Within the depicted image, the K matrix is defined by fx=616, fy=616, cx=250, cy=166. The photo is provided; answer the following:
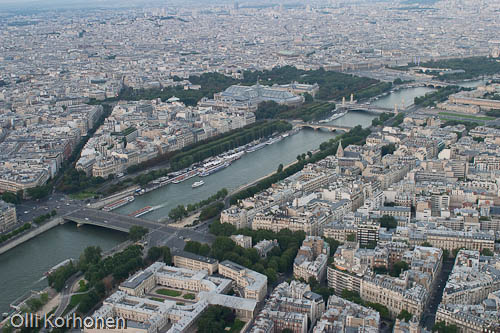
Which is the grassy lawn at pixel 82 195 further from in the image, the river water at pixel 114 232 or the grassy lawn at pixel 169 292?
the grassy lawn at pixel 169 292

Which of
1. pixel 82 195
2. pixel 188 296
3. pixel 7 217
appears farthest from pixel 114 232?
pixel 188 296

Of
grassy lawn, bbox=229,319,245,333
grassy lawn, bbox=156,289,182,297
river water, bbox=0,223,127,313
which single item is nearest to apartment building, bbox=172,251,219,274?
grassy lawn, bbox=156,289,182,297

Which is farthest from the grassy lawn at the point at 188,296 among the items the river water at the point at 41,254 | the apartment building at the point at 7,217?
the apartment building at the point at 7,217

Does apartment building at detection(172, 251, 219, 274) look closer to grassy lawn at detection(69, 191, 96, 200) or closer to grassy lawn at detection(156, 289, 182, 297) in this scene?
grassy lawn at detection(156, 289, 182, 297)

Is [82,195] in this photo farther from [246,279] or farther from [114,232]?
[246,279]

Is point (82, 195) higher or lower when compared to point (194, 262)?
lower

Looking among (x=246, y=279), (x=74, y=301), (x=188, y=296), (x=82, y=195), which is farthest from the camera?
(x=82, y=195)

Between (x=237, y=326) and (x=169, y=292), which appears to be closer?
(x=237, y=326)

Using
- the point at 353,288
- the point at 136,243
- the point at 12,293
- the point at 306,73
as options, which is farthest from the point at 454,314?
the point at 306,73
